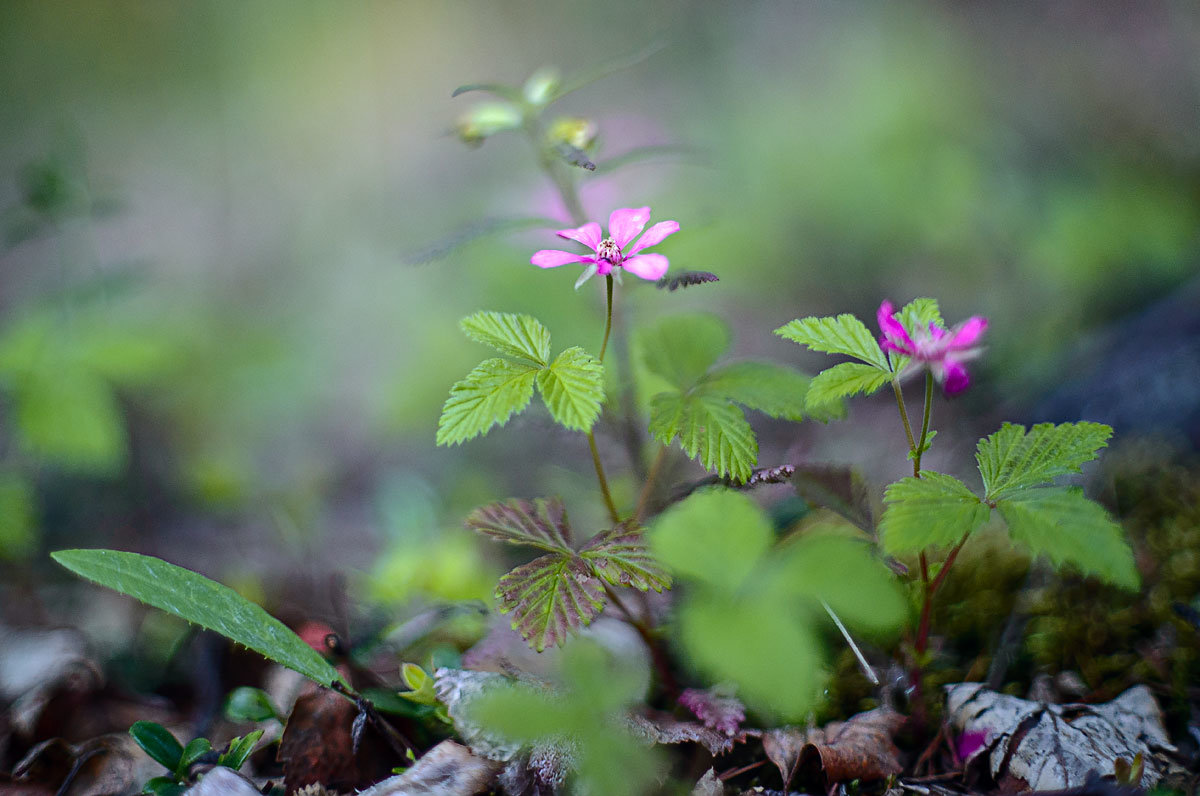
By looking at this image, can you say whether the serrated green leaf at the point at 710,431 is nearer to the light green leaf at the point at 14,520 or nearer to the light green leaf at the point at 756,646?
the light green leaf at the point at 756,646

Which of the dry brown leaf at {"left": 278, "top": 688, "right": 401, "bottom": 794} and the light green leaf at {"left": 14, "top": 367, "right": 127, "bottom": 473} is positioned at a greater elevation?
the light green leaf at {"left": 14, "top": 367, "right": 127, "bottom": 473}

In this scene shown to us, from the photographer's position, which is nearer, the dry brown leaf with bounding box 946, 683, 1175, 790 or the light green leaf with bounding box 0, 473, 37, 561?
the dry brown leaf with bounding box 946, 683, 1175, 790

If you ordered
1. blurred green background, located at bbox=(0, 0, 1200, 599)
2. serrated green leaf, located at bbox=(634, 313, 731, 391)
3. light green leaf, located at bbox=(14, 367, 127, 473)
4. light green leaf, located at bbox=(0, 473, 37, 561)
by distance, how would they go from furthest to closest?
blurred green background, located at bbox=(0, 0, 1200, 599)
light green leaf, located at bbox=(14, 367, 127, 473)
light green leaf, located at bbox=(0, 473, 37, 561)
serrated green leaf, located at bbox=(634, 313, 731, 391)

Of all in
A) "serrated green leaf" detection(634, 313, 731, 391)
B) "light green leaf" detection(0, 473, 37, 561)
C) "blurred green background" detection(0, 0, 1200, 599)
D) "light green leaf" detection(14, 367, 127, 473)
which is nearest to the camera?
"serrated green leaf" detection(634, 313, 731, 391)

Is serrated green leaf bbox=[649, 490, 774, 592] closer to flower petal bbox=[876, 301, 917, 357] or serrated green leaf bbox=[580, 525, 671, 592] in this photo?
serrated green leaf bbox=[580, 525, 671, 592]

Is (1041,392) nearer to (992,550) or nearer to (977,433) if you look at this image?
(977,433)

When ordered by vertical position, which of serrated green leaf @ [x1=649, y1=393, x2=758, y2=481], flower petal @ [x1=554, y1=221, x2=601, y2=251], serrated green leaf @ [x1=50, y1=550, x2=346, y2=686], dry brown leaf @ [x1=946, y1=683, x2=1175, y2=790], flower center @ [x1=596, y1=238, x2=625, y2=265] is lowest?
dry brown leaf @ [x1=946, y1=683, x2=1175, y2=790]

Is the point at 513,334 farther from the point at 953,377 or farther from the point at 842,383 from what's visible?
the point at 953,377

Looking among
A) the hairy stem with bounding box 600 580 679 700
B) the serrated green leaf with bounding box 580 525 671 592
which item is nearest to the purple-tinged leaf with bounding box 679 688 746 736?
the hairy stem with bounding box 600 580 679 700

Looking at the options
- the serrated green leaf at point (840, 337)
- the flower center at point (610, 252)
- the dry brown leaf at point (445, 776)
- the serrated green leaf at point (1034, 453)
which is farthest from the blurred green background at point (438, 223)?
the serrated green leaf at point (1034, 453)
